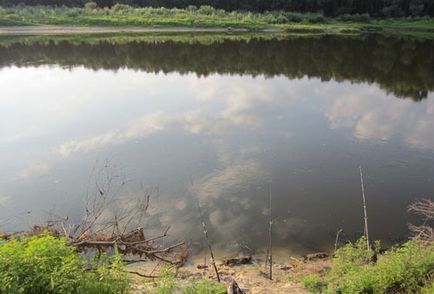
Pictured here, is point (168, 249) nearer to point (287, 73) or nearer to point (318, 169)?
point (318, 169)

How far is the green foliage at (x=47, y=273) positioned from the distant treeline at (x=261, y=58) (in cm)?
2660

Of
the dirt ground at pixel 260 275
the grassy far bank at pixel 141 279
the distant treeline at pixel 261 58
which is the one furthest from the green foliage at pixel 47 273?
the distant treeline at pixel 261 58

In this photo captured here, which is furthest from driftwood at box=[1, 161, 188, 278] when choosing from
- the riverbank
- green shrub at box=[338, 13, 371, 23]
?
green shrub at box=[338, 13, 371, 23]

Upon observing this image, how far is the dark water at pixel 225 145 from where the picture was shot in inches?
562

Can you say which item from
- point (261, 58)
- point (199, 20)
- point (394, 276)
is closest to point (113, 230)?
point (394, 276)

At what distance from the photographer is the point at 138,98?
27.6 metres

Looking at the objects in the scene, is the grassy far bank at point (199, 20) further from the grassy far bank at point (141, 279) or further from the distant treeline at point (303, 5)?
the grassy far bank at point (141, 279)

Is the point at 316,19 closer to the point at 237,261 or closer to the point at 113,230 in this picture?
the point at 237,261

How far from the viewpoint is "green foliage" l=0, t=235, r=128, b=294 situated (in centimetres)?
742

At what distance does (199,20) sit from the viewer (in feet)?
236

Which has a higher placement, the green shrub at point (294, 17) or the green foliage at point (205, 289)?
the green shrub at point (294, 17)

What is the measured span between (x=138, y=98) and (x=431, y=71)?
83.8ft

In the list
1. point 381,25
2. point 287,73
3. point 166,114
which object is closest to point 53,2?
point 381,25

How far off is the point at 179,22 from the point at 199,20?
362cm
